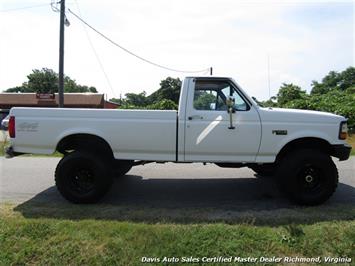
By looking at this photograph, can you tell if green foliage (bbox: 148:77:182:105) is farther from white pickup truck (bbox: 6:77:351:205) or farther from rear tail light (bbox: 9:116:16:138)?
rear tail light (bbox: 9:116:16:138)

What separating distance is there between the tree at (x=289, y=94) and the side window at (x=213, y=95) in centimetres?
2553

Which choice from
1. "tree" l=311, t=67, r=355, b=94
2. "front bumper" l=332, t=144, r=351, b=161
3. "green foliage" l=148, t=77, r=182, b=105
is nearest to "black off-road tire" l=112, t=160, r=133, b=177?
"front bumper" l=332, t=144, r=351, b=161

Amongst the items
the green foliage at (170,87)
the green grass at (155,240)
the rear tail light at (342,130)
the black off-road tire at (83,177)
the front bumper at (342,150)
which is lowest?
the green grass at (155,240)

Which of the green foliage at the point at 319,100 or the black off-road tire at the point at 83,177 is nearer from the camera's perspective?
the black off-road tire at the point at 83,177

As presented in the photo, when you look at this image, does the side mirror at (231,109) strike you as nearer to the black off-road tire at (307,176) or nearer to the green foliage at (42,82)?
the black off-road tire at (307,176)

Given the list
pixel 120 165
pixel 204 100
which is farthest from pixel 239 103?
pixel 120 165

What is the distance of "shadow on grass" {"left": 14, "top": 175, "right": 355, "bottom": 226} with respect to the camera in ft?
17.9

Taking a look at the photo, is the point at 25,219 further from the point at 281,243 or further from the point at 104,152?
the point at 281,243

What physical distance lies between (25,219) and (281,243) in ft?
11.2

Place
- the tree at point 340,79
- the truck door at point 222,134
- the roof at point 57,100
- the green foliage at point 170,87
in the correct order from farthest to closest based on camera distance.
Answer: the tree at point 340,79
the roof at point 57,100
the green foliage at point 170,87
the truck door at point 222,134

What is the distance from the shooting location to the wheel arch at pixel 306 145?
6223 millimetres

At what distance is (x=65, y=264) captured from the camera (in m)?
4.33

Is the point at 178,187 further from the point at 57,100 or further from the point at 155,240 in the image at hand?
the point at 57,100

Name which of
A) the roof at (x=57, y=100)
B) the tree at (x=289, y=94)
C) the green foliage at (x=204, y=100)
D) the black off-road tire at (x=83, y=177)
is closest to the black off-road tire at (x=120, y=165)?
the black off-road tire at (x=83, y=177)
